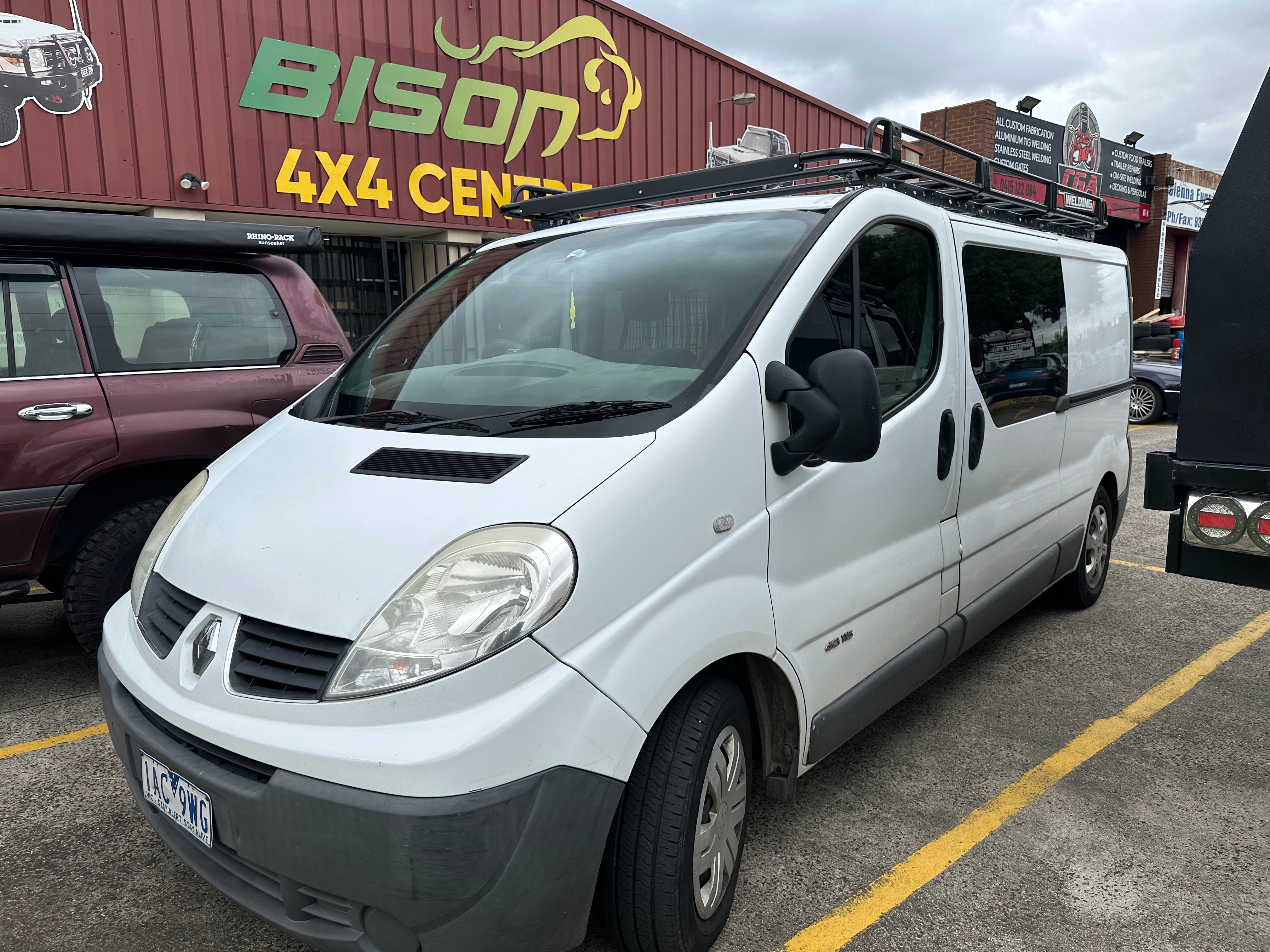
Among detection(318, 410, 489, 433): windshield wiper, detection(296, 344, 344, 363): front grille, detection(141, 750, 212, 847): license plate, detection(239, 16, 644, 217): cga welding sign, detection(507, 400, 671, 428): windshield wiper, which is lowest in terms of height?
detection(141, 750, 212, 847): license plate

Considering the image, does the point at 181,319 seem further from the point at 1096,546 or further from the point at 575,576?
the point at 1096,546

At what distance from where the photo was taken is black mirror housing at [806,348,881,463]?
2234mm

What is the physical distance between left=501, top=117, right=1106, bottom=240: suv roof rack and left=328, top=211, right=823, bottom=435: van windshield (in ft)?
1.22

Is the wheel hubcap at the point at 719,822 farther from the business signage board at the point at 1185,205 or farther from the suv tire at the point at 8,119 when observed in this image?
the business signage board at the point at 1185,205

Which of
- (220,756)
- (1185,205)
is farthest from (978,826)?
(1185,205)

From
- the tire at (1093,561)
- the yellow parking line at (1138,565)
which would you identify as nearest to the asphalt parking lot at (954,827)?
the tire at (1093,561)

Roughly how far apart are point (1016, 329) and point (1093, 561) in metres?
1.88

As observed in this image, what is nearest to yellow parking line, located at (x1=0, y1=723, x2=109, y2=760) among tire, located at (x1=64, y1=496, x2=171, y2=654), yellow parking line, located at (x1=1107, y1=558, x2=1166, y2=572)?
tire, located at (x1=64, y1=496, x2=171, y2=654)

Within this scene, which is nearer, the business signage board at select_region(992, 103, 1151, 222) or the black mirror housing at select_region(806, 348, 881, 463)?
the black mirror housing at select_region(806, 348, 881, 463)

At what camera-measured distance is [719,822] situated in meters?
2.25

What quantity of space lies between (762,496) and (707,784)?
0.70 meters

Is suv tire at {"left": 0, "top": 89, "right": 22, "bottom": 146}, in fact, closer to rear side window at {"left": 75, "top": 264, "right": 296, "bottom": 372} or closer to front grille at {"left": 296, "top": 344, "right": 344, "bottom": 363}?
rear side window at {"left": 75, "top": 264, "right": 296, "bottom": 372}

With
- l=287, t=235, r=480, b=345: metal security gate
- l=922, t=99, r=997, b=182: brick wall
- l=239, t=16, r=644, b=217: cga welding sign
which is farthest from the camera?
l=922, t=99, r=997, b=182: brick wall

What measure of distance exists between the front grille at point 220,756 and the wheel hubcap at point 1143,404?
13380mm
